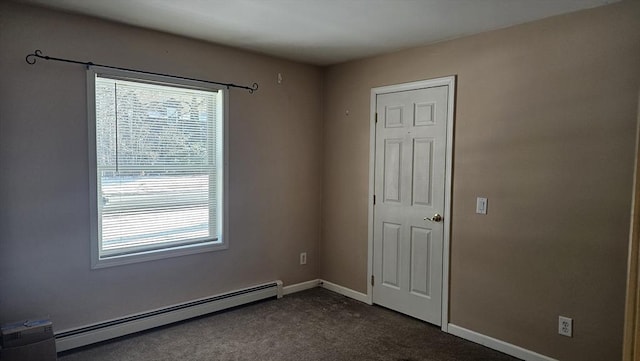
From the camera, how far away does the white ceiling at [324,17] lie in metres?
2.62

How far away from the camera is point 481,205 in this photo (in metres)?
3.20

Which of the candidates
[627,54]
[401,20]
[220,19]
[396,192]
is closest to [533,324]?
[396,192]

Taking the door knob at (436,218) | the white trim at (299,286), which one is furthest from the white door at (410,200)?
the white trim at (299,286)

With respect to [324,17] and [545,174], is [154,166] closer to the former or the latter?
[324,17]

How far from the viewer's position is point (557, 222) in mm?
2801

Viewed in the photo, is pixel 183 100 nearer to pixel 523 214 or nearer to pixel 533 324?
pixel 523 214

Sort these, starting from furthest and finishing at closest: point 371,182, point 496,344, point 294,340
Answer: point 371,182 < point 294,340 < point 496,344

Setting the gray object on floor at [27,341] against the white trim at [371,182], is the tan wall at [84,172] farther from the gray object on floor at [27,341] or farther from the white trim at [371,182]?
the white trim at [371,182]

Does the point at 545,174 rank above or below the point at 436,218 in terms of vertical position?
above

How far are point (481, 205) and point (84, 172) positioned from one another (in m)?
3.03

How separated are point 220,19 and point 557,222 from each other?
278 centimetres

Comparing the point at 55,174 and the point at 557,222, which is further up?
the point at 55,174

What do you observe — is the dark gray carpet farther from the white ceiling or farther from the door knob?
the white ceiling

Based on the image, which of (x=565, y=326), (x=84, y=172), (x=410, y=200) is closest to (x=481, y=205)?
(x=410, y=200)
